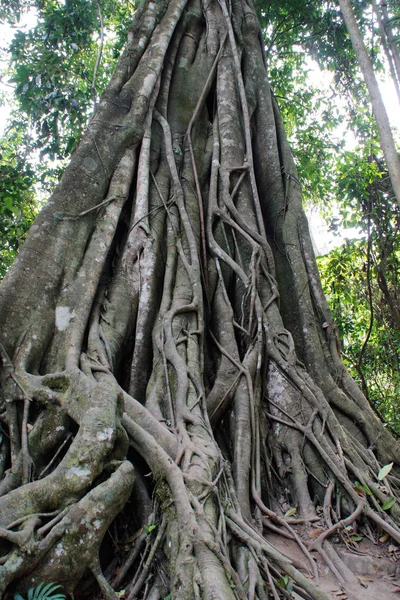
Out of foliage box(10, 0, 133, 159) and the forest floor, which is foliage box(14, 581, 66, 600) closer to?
the forest floor

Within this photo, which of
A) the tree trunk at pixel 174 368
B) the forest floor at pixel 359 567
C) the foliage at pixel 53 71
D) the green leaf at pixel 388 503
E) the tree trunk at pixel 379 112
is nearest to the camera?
the tree trunk at pixel 174 368

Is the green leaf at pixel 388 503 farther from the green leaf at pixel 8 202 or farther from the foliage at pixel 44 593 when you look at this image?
the green leaf at pixel 8 202

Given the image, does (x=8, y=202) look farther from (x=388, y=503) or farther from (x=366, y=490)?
(x=388, y=503)

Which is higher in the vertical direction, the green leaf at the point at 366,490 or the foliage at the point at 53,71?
the foliage at the point at 53,71

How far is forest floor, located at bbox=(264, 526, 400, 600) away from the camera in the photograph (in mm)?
2217

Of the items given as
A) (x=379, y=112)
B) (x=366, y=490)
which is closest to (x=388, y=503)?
(x=366, y=490)

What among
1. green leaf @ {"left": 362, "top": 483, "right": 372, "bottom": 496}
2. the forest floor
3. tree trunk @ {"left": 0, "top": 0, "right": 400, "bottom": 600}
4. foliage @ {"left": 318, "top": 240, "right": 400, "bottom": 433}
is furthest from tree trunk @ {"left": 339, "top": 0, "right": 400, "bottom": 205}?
foliage @ {"left": 318, "top": 240, "right": 400, "bottom": 433}

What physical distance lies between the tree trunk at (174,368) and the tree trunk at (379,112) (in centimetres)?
128

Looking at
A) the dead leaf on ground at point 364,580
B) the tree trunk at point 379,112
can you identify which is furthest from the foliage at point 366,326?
the dead leaf on ground at point 364,580

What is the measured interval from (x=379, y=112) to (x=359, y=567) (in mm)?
3017

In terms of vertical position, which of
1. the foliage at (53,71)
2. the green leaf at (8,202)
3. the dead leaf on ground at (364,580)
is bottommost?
the dead leaf on ground at (364,580)

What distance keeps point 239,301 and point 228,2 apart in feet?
15.7

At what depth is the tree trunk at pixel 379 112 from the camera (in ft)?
10.5

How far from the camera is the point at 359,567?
241 cm
